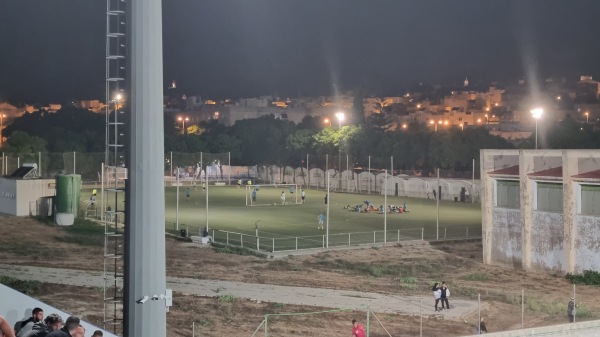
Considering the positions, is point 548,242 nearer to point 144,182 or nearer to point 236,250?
point 236,250

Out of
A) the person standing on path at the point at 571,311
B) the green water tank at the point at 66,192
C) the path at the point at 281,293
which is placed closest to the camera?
the person standing on path at the point at 571,311

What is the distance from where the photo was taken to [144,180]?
22.1 ft

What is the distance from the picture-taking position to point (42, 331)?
29.8 feet

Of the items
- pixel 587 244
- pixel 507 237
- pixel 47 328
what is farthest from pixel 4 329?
pixel 507 237

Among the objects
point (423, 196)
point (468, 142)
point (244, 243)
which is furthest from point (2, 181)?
point (468, 142)

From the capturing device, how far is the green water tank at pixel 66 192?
4688cm

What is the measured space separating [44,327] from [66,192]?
39358 millimetres

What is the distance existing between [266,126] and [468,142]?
164 ft

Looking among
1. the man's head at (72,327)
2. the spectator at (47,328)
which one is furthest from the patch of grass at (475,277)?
the man's head at (72,327)

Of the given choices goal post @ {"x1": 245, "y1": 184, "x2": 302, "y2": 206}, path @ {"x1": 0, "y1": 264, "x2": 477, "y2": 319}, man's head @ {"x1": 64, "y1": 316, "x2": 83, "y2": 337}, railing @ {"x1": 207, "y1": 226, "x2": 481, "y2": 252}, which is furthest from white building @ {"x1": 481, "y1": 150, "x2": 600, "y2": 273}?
goal post @ {"x1": 245, "y1": 184, "x2": 302, "y2": 206}

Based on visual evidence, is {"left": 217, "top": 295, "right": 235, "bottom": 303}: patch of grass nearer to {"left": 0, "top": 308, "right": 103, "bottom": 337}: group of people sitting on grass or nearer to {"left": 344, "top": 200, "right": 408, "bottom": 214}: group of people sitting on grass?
{"left": 0, "top": 308, "right": 103, "bottom": 337}: group of people sitting on grass

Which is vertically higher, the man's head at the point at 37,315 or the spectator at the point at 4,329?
the spectator at the point at 4,329

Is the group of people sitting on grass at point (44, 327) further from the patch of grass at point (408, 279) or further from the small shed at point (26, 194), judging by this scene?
the small shed at point (26, 194)

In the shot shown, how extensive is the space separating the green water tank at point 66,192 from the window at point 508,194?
24.8 m
